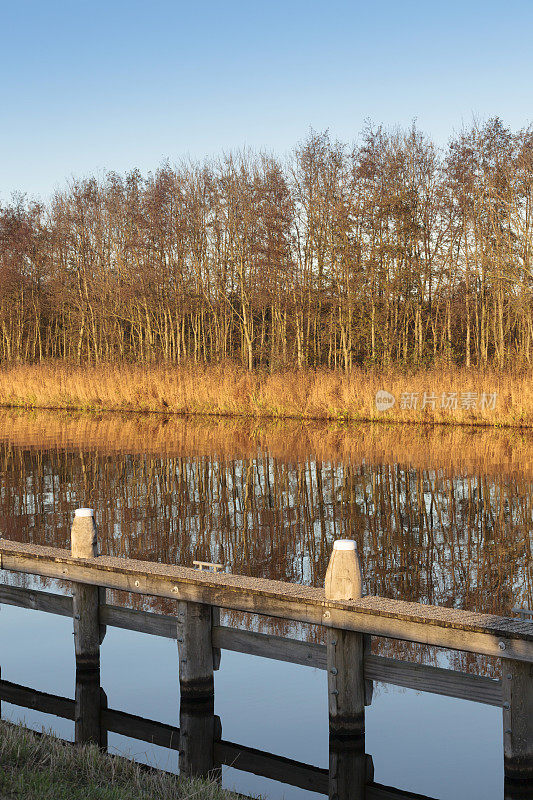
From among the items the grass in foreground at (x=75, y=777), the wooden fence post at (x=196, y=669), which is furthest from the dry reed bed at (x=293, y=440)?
the grass in foreground at (x=75, y=777)

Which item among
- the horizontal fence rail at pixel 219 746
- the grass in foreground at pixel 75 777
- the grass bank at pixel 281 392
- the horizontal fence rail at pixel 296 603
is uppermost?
the grass bank at pixel 281 392

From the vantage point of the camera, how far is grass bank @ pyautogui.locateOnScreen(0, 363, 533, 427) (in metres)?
29.1

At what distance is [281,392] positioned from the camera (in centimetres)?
3372

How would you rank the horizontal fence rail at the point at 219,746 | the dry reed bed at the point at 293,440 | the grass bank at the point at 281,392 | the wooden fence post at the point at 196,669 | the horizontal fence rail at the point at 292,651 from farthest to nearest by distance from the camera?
the grass bank at the point at 281,392, the dry reed bed at the point at 293,440, the wooden fence post at the point at 196,669, the horizontal fence rail at the point at 219,746, the horizontal fence rail at the point at 292,651

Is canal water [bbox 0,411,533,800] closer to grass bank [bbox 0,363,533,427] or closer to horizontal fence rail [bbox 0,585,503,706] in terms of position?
horizontal fence rail [bbox 0,585,503,706]

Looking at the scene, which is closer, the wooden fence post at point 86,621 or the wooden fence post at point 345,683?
the wooden fence post at point 345,683

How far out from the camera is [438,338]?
139 ft

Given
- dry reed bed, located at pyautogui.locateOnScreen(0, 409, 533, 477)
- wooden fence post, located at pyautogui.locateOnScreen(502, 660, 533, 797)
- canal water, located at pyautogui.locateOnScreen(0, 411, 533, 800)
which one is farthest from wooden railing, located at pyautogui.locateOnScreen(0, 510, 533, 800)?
dry reed bed, located at pyautogui.locateOnScreen(0, 409, 533, 477)

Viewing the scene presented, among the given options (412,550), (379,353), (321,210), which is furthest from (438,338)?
(412,550)

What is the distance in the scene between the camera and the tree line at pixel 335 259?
38.6 metres

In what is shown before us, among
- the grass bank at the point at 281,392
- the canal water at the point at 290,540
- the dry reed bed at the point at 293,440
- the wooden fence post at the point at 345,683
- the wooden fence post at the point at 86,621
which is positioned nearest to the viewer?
the wooden fence post at the point at 345,683

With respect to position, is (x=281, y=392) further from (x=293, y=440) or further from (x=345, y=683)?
(x=345, y=683)

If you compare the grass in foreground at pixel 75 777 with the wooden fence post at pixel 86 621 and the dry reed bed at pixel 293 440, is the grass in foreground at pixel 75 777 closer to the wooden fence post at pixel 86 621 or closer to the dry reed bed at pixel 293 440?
the wooden fence post at pixel 86 621

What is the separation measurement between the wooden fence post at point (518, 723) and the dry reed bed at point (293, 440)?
13.6m
